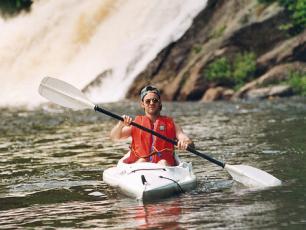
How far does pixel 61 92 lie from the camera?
10.6 meters

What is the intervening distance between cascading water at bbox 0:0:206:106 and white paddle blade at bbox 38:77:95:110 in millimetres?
16661

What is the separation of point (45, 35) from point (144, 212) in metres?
24.3

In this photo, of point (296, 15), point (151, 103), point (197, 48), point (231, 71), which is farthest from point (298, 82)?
point (151, 103)

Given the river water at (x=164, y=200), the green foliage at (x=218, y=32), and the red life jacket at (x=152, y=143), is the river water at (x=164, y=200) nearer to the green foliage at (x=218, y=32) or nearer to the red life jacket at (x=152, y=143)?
the red life jacket at (x=152, y=143)

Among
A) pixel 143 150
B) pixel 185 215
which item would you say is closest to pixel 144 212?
pixel 185 215

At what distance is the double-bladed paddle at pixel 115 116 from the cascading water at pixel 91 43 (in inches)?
656

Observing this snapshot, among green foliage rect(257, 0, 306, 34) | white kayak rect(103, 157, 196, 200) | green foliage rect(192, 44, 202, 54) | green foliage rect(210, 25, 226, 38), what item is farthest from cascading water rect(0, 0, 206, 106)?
white kayak rect(103, 157, 196, 200)

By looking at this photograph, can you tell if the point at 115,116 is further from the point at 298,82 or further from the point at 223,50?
the point at 223,50

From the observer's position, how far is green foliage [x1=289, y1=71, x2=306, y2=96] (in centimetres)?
2389

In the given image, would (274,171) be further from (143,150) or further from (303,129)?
(303,129)

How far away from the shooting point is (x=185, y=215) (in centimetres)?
773

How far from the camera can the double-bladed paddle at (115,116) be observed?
30.8ft

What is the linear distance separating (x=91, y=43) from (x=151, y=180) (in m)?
22.0

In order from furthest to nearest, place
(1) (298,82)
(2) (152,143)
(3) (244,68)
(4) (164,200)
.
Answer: (3) (244,68) < (1) (298,82) < (2) (152,143) < (4) (164,200)
